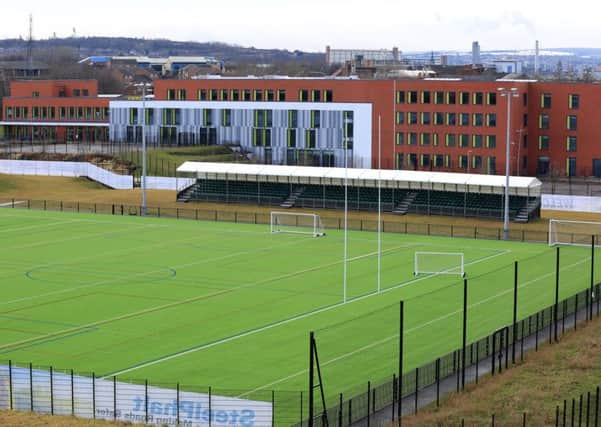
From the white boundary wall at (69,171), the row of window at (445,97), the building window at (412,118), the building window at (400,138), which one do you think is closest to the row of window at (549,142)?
the row of window at (445,97)

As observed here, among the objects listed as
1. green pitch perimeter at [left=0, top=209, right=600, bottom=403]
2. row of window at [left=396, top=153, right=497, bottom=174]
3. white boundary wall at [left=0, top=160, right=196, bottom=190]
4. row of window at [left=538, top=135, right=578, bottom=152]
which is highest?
row of window at [left=538, top=135, right=578, bottom=152]

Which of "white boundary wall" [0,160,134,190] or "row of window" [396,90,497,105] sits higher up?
"row of window" [396,90,497,105]

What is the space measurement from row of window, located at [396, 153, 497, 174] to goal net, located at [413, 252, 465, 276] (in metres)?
45.0

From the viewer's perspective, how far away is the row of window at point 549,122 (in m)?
107

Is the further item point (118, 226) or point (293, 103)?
point (293, 103)

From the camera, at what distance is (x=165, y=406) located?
3044 cm

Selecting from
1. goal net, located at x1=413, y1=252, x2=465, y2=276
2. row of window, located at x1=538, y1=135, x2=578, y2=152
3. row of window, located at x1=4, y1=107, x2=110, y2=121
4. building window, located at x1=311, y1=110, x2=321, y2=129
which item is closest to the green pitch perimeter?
goal net, located at x1=413, y1=252, x2=465, y2=276

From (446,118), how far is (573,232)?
3769cm

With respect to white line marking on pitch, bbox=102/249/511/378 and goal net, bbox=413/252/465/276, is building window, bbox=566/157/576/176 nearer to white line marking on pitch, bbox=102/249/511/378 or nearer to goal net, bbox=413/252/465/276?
goal net, bbox=413/252/465/276

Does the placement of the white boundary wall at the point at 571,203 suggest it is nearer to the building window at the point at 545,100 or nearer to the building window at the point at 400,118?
the building window at the point at 545,100

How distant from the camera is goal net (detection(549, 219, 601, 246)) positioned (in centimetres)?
6812

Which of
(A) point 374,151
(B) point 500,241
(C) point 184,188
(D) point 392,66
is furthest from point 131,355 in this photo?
(D) point 392,66

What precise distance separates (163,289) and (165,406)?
22.3 meters

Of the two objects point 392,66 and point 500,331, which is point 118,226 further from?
point 392,66
